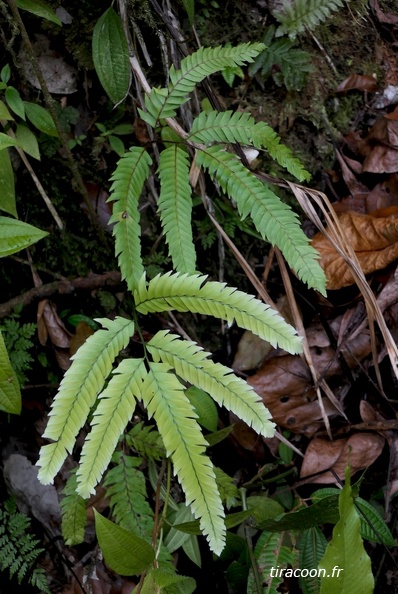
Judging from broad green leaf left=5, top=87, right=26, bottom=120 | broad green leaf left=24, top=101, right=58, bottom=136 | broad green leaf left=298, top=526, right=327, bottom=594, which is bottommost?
broad green leaf left=298, top=526, right=327, bottom=594

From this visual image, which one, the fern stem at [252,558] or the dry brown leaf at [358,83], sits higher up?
the dry brown leaf at [358,83]

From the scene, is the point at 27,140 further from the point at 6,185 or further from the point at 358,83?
the point at 358,83

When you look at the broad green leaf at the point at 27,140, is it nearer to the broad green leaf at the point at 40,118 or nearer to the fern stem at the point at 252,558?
the broad green leaf at the point at 40,118

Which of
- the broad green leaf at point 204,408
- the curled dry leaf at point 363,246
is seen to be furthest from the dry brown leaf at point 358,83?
the broad green leaf at point 204,408

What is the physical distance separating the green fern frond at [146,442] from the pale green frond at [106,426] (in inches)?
22.9

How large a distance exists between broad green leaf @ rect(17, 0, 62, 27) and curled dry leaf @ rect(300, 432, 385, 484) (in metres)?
1.97

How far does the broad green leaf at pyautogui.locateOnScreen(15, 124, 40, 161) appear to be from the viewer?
2.03m

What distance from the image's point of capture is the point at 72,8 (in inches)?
86.2

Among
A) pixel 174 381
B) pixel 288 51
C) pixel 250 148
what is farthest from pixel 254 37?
pixel 174 381

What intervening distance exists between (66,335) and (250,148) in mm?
1143

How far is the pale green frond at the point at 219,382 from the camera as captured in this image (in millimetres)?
1407

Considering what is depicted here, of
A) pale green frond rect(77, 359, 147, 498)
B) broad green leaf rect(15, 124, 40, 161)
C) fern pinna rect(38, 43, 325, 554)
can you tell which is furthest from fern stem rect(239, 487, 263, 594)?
broad green leaf rect(15, 124, 40, 161)

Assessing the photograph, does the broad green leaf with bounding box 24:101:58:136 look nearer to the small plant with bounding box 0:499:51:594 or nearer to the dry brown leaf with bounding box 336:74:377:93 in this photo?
the dry brown leaf with bounding box 336:74:377:93

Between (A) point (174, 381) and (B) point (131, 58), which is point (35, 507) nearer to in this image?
(A) point (174, 381)
